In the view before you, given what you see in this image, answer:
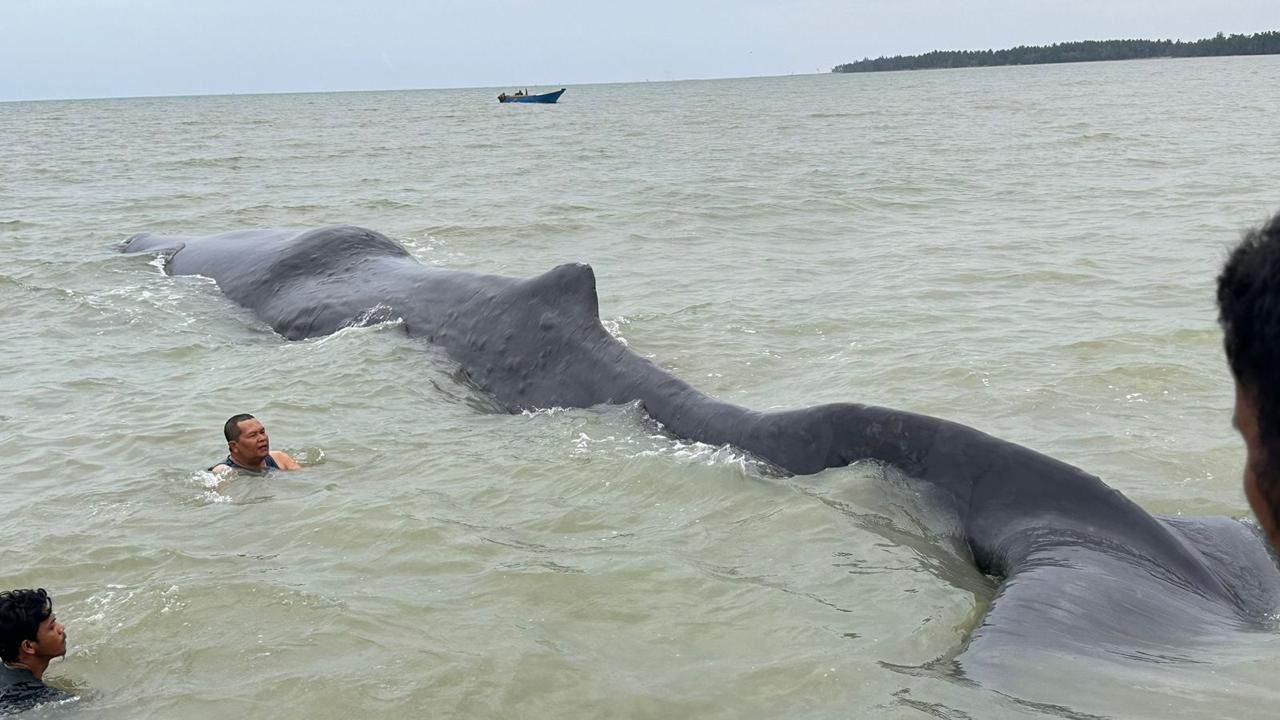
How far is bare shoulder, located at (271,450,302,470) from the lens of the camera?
24.9ft

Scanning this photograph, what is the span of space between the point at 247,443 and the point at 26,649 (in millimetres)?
2802

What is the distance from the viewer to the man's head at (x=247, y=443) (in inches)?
294

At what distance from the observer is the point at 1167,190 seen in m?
21.1

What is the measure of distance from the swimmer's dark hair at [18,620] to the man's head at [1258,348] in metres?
4.74

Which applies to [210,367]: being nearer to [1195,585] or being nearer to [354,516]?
[354,516]

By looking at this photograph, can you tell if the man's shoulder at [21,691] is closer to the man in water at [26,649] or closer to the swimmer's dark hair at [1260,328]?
the man in water at [26,649]

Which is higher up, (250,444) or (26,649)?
(250,444)

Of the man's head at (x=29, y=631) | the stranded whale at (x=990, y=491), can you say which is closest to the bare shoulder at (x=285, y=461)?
the stranded whale at (x=990, y=491)

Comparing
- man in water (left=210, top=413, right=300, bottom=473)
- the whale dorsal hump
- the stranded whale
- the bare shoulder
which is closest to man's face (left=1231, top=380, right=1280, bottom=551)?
the stranded whale

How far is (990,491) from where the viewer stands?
4.89 meters

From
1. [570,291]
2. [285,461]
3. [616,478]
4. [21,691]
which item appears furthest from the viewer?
[570,291]

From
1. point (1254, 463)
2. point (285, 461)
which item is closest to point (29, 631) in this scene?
point (285, 461)

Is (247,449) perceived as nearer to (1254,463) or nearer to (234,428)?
(234,428)

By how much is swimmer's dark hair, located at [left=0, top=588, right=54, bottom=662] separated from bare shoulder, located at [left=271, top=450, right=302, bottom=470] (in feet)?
8.91
